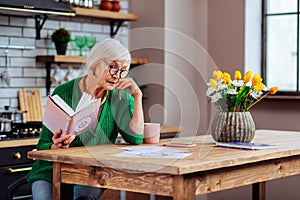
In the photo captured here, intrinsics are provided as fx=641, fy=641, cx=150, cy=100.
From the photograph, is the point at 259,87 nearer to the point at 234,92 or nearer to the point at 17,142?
the point at 234,92

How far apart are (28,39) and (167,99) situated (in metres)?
1.38

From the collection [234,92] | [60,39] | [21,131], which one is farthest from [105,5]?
[234,92]

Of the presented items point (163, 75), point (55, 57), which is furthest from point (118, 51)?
point (163, 75)

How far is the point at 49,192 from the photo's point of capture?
322cm

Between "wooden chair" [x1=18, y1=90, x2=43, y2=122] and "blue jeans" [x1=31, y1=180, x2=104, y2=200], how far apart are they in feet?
5.85

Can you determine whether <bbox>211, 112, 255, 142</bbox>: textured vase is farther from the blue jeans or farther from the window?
the window

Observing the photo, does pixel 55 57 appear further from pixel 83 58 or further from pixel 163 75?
pixel 163 75

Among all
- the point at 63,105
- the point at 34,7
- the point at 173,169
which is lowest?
the point at 173,169

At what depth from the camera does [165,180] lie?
104 inches

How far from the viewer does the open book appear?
3117mm

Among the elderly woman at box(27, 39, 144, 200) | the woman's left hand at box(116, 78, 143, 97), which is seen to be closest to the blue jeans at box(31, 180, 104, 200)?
the elderly woman at box(27, 39, 144, 200)

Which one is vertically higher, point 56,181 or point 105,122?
point 105,122

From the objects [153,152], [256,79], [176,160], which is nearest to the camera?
[176,160]

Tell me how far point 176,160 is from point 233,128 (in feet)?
2.66
